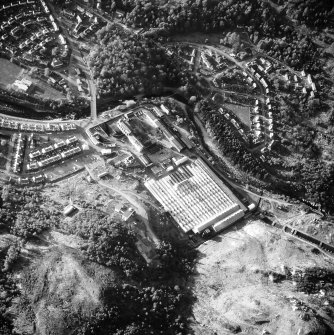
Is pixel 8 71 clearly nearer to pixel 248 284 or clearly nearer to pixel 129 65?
pixel 129 65

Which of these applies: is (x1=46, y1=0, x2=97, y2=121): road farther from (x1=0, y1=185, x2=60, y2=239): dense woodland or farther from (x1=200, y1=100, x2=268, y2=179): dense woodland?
(x1=200, y1=100, x2=268, y2=179): dense woodland

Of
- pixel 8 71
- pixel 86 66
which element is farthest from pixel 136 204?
pixel 8 71

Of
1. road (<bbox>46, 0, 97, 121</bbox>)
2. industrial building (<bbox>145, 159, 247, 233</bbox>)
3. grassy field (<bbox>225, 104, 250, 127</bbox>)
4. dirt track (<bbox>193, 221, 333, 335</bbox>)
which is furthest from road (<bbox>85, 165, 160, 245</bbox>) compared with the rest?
grassy field (<bbox>225, 104, 250, 127</bbox>)

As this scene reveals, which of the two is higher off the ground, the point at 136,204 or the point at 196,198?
the point at 136,204

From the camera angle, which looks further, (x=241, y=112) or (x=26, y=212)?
(x=241, y=112)

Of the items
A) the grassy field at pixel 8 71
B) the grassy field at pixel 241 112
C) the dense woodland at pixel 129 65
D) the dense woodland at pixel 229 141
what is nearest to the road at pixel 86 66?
the dense woodland at pixel 129 65

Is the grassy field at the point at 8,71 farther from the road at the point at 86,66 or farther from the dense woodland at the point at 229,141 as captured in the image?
the dense woodland at the point at 229,141
